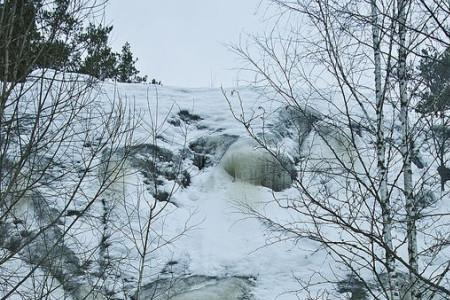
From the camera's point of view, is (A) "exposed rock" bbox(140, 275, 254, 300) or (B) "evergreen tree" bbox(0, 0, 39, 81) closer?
(B) "evergreen tree" bbox(0, 0, 39, 81)

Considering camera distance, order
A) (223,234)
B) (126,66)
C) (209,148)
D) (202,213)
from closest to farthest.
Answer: (223,234), (202,213), (209,148), (126,66)

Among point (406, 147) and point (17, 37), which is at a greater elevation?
point (17, 37)

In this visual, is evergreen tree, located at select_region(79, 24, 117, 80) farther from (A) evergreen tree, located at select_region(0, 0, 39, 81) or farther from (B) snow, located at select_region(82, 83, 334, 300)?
(B) snow, located at select_region(82, 83, 334, 300)

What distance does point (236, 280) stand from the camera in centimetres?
874

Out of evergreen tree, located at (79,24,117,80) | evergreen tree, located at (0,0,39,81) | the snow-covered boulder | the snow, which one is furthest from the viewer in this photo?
the snow-covered boulder

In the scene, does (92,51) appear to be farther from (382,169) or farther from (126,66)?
(126,66)

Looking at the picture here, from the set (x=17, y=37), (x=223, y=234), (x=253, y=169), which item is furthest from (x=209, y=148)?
(x=17, y=37)

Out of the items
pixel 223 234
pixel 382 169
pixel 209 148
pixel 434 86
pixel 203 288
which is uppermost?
pixel 434 86

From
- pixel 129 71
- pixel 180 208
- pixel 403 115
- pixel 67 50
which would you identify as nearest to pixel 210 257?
pixel 180 208

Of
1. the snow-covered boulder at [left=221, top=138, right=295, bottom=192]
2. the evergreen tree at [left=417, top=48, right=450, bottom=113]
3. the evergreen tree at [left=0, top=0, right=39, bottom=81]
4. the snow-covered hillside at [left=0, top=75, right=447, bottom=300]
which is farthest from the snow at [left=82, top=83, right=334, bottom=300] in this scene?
the evergreen tree at [left=0, top=0, right=39, bottom=81]

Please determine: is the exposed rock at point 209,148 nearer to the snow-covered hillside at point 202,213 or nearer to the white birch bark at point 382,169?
the snow-covered hillside at point 202,213

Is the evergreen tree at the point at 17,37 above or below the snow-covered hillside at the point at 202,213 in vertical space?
above

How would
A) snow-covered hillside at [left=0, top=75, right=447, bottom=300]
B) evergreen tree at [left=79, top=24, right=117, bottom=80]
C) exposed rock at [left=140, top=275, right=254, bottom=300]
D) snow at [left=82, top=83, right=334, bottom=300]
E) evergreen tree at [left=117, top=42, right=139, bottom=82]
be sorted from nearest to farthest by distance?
evergreen tree at [left=79, top=24, right=117, bottom=80], snow-covered hillside at [left=0, top=75, right=447, bottom=300], exposed rock at [left=140, top=275, right=254, bottom=300], snow at [left=82, top=83, right=334, bottom=300], evergreen tree at [left=117, top=42, right=139, bottom=82]

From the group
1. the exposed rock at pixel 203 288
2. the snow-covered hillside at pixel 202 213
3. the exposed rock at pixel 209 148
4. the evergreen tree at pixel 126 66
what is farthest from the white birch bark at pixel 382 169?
the evergreen tree at pixel 126 66
